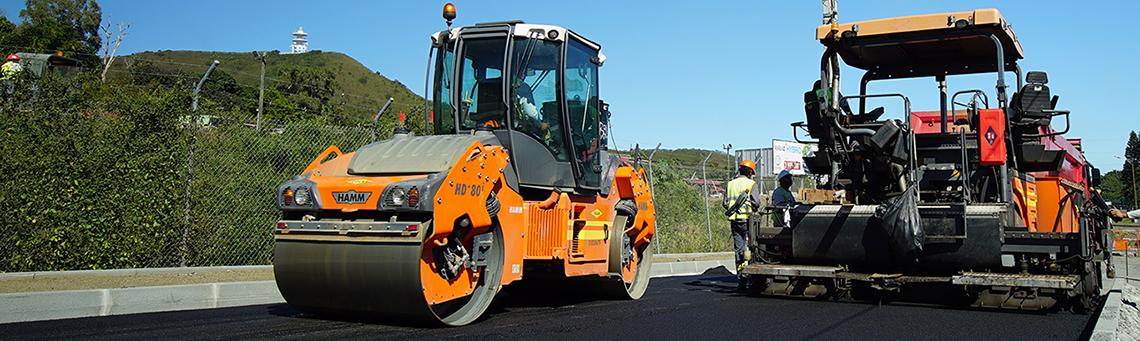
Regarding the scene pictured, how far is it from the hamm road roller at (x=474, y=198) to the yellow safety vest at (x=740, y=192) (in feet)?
7.29

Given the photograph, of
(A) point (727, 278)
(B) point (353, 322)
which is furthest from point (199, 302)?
(A) point (727, 278)

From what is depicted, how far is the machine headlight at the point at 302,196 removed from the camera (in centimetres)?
568

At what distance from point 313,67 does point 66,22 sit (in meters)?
22.7

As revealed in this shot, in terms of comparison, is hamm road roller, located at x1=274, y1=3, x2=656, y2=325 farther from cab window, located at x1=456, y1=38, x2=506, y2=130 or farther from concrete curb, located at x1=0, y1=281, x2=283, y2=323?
concrete curb, located at x1=0, y1=281, x2=283, y2=323

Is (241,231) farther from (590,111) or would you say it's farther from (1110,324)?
(1110,324)

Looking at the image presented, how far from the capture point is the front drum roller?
5.33 meters

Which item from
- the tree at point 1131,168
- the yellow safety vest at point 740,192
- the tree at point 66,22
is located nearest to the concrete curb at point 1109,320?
the yellow safety vest at point 740,192

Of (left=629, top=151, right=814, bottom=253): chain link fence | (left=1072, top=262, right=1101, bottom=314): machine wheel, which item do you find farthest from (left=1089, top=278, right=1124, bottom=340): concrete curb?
(left=629, top=151, right=814, bottom=253): chain link fence

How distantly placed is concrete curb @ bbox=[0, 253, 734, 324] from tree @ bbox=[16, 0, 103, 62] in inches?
1823

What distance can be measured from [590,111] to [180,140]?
4.59 m

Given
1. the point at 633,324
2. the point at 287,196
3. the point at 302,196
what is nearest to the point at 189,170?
the point at 287,196

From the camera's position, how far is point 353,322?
5.92 meters

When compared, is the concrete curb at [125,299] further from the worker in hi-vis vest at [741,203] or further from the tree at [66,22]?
the tree at [66,22]

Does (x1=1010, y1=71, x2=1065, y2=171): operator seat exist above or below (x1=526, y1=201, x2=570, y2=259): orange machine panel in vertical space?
above
